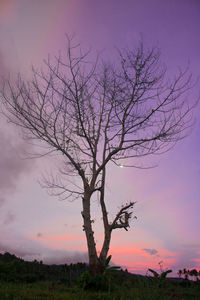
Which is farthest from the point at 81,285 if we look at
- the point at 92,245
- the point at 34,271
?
the point at 34,271

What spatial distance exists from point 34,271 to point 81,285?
7.16 metres

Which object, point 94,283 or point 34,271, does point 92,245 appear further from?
point 34,271

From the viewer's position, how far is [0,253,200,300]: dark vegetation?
6.80 metres

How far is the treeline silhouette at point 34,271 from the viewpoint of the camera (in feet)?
36.9

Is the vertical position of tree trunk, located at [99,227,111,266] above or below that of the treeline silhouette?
above

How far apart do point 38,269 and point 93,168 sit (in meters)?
7.27

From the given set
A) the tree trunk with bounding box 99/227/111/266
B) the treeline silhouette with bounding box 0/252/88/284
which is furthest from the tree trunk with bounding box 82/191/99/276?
the treeline silhouette with bounding box 0/252/88/284

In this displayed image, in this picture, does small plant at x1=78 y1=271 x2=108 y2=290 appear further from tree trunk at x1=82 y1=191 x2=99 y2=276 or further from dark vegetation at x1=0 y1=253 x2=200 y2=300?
tree trunk at x1=82 y1=191 x2=99 y2=276

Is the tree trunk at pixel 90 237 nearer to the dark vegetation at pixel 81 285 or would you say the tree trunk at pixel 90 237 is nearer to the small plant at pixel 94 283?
the dark vegetation at pixel 81 285

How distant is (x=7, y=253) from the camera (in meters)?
19.8

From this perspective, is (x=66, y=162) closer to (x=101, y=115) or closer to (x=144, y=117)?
(x=101, y=115)

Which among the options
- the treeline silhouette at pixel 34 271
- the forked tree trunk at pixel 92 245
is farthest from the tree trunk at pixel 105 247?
the treeline silhouette at pixel 34 271

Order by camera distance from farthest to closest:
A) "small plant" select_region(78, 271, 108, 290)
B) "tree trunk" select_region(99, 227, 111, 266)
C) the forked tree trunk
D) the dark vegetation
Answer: "tree trunk" select_region(99, 227, 111, 266), the forked tree trunk, "small plant" select_region(78, 271, 108, 290), the dark vegetation

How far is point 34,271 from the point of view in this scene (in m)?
14.9
